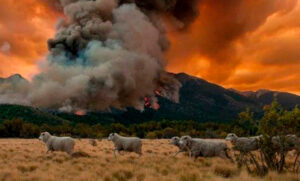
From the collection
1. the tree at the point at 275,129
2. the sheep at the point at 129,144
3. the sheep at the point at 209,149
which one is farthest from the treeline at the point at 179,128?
the sheep at the point at 129,144

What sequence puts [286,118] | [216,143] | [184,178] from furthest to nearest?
[216,143], [286,118], [184,178]

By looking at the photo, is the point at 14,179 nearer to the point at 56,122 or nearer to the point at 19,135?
the point at 19,135

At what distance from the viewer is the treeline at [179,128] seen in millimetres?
12570

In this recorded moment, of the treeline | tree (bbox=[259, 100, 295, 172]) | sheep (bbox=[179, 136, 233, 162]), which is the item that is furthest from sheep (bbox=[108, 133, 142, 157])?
tree (bbox=[259, 100, 295, 172])

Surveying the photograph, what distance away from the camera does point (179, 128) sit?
97.8 m

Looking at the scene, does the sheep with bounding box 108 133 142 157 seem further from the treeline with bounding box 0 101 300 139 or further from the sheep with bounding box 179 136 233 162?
the treeline with bounding box 0 101 300 139

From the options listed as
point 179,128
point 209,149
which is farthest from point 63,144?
point 179,128

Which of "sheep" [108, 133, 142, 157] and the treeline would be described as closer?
the treeline

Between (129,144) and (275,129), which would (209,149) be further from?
(275,129)

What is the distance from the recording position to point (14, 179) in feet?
38.3

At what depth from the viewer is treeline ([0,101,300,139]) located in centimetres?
1257

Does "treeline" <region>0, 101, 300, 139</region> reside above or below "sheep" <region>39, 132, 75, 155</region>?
above

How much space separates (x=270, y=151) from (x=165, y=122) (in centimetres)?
9757

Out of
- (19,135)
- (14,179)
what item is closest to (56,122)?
(19,135)
